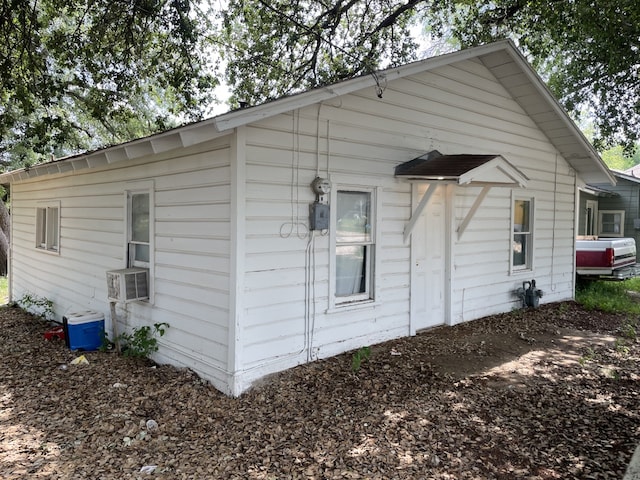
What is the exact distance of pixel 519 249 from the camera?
8.62 m

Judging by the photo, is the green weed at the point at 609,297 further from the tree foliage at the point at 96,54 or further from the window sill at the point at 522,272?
the tree foliage at the point at 96,54

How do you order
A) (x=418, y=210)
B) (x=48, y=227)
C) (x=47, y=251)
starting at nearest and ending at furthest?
(x=418, y=210) < (x=47, y=251) < (x=48, y=227)

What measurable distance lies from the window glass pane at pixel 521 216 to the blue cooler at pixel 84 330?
7.46 metres

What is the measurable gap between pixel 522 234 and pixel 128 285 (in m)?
7.18

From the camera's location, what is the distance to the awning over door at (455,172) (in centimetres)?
550

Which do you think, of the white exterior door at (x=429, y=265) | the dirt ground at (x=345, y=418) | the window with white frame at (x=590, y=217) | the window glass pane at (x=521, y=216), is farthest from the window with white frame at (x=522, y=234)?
the window with white frame at (x=590, y=217)

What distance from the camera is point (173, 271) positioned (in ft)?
17.6

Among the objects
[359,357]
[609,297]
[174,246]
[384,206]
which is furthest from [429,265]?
[609,297]

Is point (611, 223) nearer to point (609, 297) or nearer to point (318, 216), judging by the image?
point (609, 297)

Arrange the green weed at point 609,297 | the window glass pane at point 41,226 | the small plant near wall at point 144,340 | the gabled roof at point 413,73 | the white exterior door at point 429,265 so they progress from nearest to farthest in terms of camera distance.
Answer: the gabled roof at point 413,73 → the small plant near wall at point 144,340 → the white exterior door at point 429,265 → the green weed at point 609,297 → the window glass pane at point 41,226

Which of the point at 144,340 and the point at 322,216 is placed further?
the point at 144,340

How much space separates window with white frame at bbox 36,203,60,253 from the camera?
8.72 meters

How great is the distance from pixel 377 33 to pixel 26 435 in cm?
998

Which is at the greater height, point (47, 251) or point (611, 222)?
point (611, 222)
